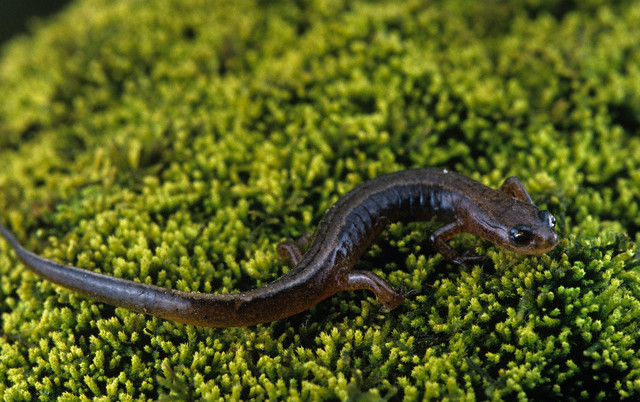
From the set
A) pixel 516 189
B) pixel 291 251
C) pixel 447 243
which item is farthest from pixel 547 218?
A: pixel 291 251

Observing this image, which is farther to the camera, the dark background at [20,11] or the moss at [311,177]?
the dark background at [20,11]

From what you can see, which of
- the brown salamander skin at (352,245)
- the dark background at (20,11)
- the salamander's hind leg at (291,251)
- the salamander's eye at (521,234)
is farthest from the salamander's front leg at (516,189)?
the dark background at (20,11)

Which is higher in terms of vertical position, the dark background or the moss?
the dark background

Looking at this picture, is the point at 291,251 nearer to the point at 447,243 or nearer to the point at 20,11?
the point at 447,243

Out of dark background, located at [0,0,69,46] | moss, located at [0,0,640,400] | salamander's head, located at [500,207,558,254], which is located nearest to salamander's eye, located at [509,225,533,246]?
salamander's head, located at [500,207,558,254]

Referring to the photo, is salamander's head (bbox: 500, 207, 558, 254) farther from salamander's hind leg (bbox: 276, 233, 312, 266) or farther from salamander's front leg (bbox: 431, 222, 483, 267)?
salamander's hind leg (bbox: 276, 233, 312, 266)

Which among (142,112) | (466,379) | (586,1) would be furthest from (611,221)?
(142,112)

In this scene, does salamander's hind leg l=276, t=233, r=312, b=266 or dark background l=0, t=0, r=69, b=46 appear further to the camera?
dark background l=0, t=0, r=69, b=46

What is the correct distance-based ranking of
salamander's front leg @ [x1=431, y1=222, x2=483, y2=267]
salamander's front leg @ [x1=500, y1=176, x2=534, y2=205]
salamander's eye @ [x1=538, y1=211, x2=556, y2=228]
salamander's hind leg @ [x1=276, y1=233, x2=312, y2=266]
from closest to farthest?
salamander's eye @ [x1=538, y1=211, x2=556, y2=228]
salamander's front leg @ [x1=431, y1=222, x2=483, y2=267]
salamander's hind leg @ [x1=276, y1=233, x2=312, y2=266]
salamander's front leg @ [x1=500, y1=176, x2=534, y2=205]

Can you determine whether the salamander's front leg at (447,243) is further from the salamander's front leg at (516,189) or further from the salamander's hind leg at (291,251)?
the salamander's hind leg at (291,251)
